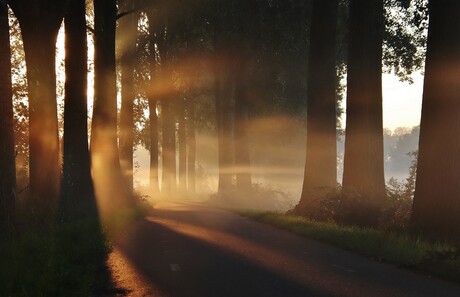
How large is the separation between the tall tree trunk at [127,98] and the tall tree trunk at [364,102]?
1539 cm

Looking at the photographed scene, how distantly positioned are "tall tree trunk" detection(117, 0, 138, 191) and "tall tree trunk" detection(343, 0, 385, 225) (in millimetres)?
15386

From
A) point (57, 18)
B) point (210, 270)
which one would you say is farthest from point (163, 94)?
point (210, 270)

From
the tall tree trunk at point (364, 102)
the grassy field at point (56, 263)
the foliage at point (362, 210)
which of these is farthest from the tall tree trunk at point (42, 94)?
the tall tree trunk at point (364, 102)

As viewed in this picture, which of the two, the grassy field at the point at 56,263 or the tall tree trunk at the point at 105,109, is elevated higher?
the tall tree trunk at the point at 105,109

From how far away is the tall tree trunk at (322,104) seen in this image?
19734 millimetres

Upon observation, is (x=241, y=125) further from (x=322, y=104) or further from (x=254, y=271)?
(x=254, y=271)

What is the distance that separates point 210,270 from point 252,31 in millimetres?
15905

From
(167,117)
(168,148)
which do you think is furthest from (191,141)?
(167,117)

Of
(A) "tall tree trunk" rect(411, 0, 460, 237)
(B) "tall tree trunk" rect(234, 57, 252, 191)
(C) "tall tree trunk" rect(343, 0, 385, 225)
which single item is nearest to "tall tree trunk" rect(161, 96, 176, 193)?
(B) "tall tree trunk" rect(234, 57, 252, 191)

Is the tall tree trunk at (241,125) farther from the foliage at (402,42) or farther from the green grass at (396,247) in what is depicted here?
the green grass at (396,247)

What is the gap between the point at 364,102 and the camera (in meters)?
16.7

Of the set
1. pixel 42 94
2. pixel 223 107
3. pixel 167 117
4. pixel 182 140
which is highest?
pixel 223 107

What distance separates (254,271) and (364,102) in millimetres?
9241

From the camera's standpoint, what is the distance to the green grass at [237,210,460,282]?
852 cm
